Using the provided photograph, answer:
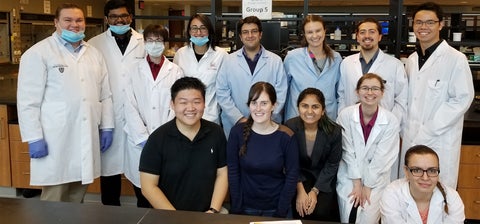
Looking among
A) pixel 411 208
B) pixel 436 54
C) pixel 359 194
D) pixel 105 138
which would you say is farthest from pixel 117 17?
pixel 411 208

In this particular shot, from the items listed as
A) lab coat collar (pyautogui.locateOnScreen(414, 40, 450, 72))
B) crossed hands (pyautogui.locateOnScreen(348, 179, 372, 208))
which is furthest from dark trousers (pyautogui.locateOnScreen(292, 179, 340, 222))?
lab coat collar (pyautogui.locateOnScreen(414, 40, 450, 72))

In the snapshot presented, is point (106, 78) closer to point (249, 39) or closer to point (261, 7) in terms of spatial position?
point (249, 39)

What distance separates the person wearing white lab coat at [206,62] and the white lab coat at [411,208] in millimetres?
1257

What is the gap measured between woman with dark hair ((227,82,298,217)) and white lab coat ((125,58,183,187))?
666 mm

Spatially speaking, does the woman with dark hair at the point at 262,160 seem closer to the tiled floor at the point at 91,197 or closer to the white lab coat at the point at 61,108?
the white lab coat at the point at 61,108

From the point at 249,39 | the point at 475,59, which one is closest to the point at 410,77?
the point at 249,39

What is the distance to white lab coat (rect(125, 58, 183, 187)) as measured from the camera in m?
2.80

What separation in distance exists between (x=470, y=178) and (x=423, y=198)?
4.19 ft

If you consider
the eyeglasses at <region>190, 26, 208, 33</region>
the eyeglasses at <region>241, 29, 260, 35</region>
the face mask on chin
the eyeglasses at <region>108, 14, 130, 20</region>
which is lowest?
the face mask on chin

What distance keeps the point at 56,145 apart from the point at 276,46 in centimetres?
178

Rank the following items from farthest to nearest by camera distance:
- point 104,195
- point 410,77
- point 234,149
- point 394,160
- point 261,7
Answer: point 261,7, point 104,195, point 410,77, point 394,160, point 234,149

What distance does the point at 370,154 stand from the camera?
2.55 metres

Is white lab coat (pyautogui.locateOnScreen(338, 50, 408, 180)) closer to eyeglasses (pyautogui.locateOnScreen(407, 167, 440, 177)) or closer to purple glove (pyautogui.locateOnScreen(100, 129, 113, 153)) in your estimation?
eyeglasses (pyautogui.locateOnScreen(407, 167, 440, 177))

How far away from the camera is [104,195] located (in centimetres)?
312
